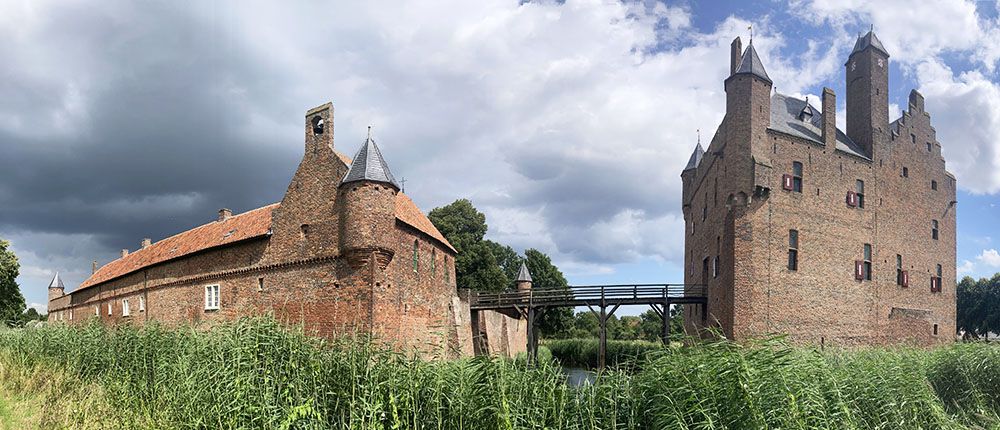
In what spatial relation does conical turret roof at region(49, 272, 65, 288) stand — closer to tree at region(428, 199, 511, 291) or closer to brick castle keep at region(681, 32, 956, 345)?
tree at region(428, 199, 511, 291)

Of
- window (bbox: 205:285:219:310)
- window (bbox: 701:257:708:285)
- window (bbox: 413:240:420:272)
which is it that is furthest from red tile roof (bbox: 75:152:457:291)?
window (bbox: 701:257:708:285)

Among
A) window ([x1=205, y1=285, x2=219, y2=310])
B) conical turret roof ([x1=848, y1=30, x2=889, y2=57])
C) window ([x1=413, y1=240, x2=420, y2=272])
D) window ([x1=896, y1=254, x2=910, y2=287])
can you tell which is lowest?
window ([x1=205, y1=285, x2=219, y2=310])

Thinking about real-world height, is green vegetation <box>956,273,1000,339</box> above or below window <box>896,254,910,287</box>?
below

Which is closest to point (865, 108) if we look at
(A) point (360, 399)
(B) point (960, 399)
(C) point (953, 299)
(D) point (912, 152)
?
(D) point (912, 152)

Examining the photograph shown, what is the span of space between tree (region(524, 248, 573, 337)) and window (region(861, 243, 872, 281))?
65.9ft

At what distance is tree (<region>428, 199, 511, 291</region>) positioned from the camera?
1430 inches

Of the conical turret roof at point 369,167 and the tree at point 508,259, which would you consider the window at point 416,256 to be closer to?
the conical turret roof at point 369,167

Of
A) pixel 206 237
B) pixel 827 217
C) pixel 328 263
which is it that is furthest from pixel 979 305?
pixel 206 237

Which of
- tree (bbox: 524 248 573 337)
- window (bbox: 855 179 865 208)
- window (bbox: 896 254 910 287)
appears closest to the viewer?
window (bbox: 855 179 865 208)

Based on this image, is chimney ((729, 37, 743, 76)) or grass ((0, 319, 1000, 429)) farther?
chimney ((729, 37, 743, 76))

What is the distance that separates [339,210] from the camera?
15.3 m

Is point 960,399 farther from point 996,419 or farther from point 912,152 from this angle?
point 912,152

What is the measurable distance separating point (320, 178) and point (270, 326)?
7.51 meters

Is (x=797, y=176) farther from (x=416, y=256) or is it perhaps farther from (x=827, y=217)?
(x=416, y=256)
